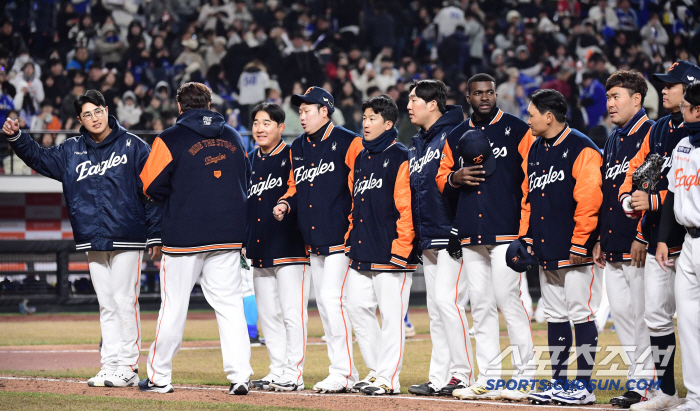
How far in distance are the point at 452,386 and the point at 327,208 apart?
5.59 feet

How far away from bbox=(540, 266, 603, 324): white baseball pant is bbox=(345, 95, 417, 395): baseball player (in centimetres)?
104

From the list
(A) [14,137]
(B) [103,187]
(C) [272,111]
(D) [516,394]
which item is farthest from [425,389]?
(A) [14,137]

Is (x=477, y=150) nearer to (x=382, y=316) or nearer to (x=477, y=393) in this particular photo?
(x=382, y=316)

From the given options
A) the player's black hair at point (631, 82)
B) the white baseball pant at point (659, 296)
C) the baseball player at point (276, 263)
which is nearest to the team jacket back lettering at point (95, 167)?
the baseball player at point (276, 263)

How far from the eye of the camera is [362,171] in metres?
6.27

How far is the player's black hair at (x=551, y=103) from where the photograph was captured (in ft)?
18.9

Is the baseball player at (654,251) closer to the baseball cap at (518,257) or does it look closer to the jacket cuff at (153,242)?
the baseball cap at (518,257)

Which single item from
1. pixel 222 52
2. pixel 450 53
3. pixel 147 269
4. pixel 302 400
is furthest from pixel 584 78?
pixel 302 400

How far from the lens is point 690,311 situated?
4.93m

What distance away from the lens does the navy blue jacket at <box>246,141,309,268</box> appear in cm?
647

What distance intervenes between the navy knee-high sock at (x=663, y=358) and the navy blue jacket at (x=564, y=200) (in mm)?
720

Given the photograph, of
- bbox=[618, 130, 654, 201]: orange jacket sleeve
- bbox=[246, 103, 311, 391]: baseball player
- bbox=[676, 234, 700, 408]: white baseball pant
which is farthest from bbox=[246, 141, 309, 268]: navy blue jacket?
bbox=[676, 234, 700, 408]: white baseball pant

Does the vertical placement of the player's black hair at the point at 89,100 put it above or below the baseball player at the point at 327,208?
above

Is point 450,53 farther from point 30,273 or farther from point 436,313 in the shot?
point 436,313
